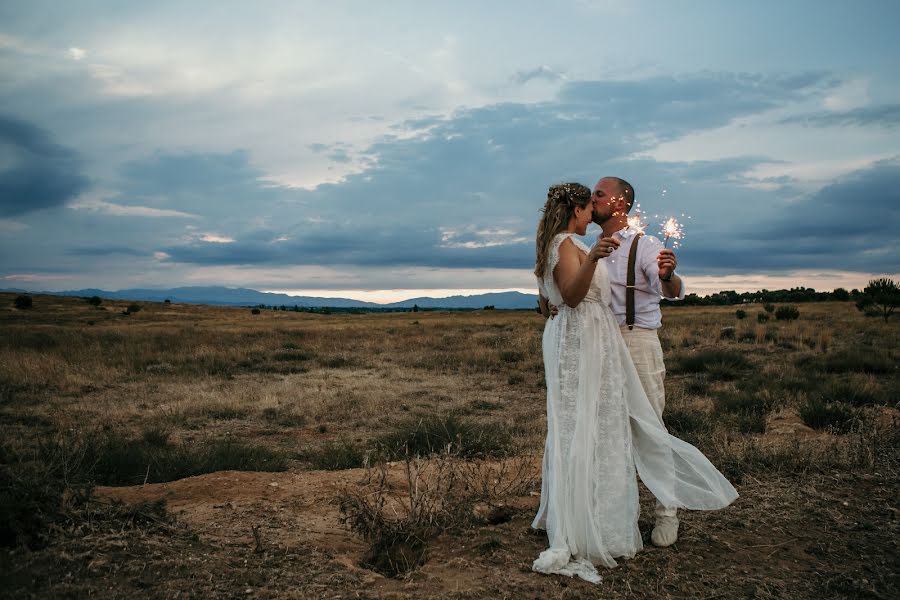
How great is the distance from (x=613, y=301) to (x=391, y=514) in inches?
104

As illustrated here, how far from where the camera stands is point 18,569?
11.9ft

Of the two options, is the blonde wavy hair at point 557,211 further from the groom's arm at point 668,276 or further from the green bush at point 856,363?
the green bush at point 856,363

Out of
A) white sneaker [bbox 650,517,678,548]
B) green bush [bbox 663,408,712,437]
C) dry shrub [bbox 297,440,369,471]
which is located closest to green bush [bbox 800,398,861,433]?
green bush [bbox 663,408,712,437]

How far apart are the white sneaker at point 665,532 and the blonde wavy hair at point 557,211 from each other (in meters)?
2.03

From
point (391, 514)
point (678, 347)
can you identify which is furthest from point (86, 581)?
point (678, 347)

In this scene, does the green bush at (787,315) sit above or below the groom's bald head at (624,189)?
below

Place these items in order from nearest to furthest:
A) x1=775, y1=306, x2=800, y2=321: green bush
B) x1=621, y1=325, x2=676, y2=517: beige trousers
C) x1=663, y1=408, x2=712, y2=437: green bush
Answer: x1=621, y1=325, x2=676, y2=517: beige trousers < x1=663, y1=408, x2=712, y2=437: green bush < x1=775, y1=306, x2=800, y2=321: green bush

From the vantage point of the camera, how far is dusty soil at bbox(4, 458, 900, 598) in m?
3.72

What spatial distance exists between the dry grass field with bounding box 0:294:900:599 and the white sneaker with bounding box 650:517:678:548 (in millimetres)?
67

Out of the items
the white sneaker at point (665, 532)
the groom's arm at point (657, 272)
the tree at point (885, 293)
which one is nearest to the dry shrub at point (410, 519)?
the white sneaker at point (665, 532)

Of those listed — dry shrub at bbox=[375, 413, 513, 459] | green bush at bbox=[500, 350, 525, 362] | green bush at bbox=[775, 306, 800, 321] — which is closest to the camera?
dry shrub at bbox=[375, 413, 513, 459]

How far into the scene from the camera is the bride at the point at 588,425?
13.3 feet

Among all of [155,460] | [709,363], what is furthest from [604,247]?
[709,363]

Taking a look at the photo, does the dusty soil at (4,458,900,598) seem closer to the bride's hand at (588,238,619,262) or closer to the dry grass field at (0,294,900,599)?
the dry grass field at (0,294,900,599)
